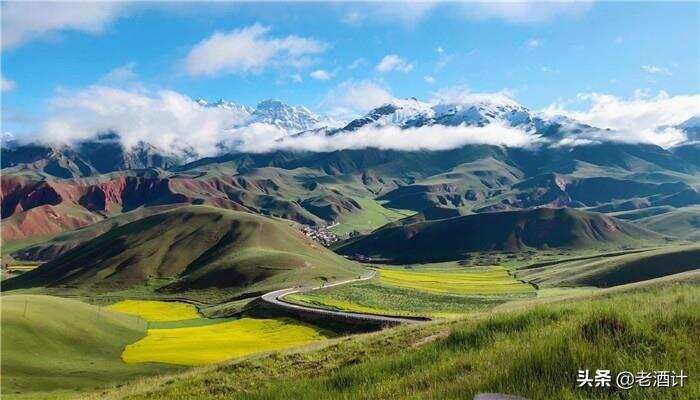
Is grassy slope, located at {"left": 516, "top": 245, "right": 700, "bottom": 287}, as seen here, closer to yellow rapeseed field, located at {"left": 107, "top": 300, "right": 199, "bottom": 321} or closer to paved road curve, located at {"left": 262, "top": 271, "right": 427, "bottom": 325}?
paved road curve, located at {"left": 262, "top": 271, "right": 427, "bottom": 325}

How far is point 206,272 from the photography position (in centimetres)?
16512

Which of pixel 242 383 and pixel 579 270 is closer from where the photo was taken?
pixel 242 383

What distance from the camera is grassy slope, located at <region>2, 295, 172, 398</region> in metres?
50.3

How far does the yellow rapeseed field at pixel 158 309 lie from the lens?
111113mm

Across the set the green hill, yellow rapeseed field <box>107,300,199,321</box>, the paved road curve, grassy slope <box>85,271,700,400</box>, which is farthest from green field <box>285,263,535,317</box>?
grassy slope <box>85,271,700,400</box>

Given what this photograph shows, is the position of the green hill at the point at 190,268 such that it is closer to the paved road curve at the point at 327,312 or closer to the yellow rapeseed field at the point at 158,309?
the paved road curve at the point at 327,312

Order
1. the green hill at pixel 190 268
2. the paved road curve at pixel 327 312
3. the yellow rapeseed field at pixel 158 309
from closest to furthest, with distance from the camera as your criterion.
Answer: the paved road curve at pixel 327 312 < the yellow rapeseed field at pixel 158 309 < the green hill at pixel 190 268

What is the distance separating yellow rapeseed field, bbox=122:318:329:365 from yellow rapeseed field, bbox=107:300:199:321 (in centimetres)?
2026

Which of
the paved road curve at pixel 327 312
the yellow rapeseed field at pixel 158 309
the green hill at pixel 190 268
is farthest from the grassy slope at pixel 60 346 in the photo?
the green hill at pixel 190 268

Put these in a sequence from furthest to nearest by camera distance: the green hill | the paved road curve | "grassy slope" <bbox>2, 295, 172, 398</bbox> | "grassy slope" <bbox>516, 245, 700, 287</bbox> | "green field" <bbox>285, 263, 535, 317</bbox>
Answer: the green hill < "grassy slope" <bbox>516, 245, 700, 287</bbox> < "green field" <bbox>285, 263, 535, 317</bbox> < the paved road curve < "grassy slope" <bbox>2, 295, 172, 398</bbox>

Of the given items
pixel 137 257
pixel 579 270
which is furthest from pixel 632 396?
pixel 137 257

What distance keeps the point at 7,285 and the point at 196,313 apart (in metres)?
115

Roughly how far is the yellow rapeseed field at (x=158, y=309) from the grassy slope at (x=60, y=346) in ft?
82.7

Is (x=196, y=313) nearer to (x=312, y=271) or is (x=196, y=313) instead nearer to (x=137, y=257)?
(x=312, y=271)
